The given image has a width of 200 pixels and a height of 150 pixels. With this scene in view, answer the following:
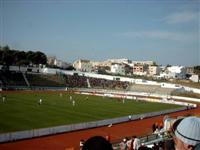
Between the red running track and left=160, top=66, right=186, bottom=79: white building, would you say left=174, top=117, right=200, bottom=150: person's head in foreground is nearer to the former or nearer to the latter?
the red running track

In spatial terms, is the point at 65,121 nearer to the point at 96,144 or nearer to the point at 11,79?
the point at 96,144

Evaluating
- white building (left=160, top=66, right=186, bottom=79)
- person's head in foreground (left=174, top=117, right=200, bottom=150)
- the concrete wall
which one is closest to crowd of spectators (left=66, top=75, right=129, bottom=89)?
the concrete wall

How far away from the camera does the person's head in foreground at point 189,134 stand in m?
2.96

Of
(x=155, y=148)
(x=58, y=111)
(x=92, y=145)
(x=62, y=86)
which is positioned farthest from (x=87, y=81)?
(x=92, y=145)

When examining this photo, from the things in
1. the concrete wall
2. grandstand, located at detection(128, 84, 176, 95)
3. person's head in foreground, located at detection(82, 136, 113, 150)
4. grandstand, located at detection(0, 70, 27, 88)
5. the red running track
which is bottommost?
grandstand, located at detection(128, 84, 176, 95)

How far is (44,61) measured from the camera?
12800 cm

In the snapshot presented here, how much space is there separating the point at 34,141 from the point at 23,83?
53.2 meters

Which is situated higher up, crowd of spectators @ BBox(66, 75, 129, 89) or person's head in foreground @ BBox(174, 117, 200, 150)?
person's head in foreground @ BBox(174, 117, 200, 150)

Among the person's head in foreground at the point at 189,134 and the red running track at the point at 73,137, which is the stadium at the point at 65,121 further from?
the person's head in foreground at the point at 189,134

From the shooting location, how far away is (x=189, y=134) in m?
2.96

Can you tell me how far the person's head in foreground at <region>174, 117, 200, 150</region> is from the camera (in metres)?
2.96

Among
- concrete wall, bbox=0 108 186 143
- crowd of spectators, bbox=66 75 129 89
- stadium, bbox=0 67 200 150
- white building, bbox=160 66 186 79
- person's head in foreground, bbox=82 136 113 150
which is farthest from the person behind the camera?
white building, bbox=160 66 186 79

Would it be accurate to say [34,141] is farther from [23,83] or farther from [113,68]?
[113,68]

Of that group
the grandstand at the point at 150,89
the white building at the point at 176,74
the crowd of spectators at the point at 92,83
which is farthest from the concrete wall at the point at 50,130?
the white building at the point at 176,74
